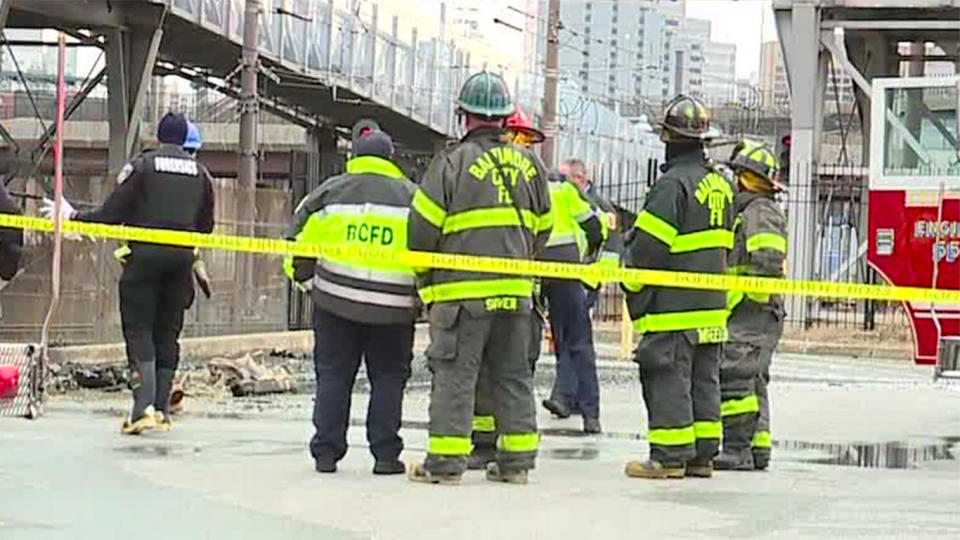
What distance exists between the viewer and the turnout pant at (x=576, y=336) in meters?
10.8

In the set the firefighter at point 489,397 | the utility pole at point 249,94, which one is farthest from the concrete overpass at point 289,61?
the firefighter at point 489,397

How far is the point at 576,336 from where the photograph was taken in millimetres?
10953

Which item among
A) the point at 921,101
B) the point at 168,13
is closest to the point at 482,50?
the point at 168,13

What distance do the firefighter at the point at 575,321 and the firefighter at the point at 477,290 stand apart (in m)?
2.54

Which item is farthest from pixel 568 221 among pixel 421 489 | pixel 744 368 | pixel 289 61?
pixel 289 61

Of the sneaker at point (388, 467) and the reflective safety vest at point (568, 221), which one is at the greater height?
the reflective safety vest at point (568, 221)

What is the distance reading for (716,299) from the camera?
8250 mm

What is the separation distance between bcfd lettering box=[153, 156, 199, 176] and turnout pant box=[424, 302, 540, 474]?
241cm

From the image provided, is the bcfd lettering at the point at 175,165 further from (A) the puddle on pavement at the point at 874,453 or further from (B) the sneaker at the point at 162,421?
(A) the puddle on pavement at the point at 874,453

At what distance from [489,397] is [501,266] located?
80 cm

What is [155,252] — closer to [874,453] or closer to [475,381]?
[475,381]

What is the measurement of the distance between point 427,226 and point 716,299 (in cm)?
159

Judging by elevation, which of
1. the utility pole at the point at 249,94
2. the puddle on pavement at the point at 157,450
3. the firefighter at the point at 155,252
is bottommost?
the puddle on pavement at the point at 157,450

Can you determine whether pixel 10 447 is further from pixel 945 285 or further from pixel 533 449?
pixel 945 285
